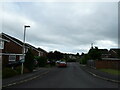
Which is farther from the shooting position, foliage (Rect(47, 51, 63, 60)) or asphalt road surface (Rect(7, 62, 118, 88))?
foliage (Rect(47, 51, 63, 60))

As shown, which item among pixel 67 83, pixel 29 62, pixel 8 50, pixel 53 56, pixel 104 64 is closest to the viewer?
pixel 67 83

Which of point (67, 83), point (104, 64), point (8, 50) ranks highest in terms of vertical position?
point (8, 50)

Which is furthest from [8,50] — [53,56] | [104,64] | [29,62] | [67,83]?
[53,56]

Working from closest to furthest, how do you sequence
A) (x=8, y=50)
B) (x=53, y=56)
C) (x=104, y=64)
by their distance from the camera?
1. (x=8, y=50)
2. (x=104, y=64)
3. (x=53, y=56)

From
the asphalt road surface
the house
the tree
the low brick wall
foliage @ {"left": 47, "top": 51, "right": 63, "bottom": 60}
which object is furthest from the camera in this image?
foliage @ {"left": 47, "top": 51, "right": 63, "bottom": 60}

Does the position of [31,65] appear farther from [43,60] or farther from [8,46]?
[43,60]

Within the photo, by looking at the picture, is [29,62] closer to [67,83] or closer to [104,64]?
[67,83]

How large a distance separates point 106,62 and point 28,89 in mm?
32829

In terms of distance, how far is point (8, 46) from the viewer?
38.6 metres

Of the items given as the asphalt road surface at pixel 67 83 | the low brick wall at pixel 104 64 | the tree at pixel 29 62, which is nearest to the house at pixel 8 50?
the tree at pixel 29 62

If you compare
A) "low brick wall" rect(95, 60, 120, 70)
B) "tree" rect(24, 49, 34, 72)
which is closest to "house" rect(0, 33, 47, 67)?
"tree" rect(24, 49, 34, 72)

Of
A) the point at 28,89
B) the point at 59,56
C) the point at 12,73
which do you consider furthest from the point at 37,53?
the point at 28,89

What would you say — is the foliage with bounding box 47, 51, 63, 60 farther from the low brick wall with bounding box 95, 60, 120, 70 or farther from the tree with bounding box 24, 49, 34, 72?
the tree with bounding box 24, 49, 34, 72

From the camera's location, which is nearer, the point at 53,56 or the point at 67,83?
the point at 67,83
